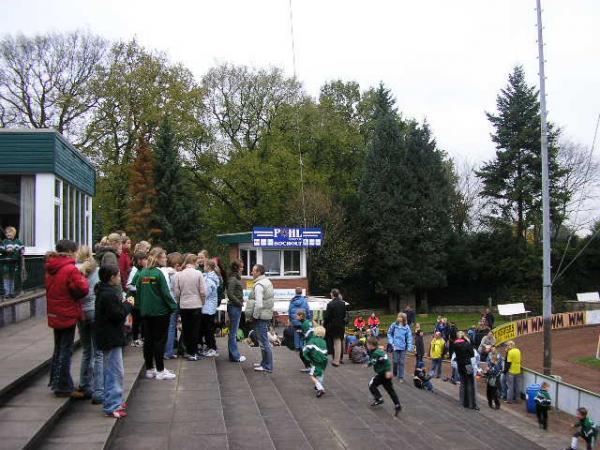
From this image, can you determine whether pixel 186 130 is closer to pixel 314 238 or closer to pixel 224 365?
pixel 314 238

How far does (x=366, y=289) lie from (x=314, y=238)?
1370 centimetres

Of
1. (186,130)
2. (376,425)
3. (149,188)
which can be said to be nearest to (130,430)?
(376,425)

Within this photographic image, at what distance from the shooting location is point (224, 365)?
12.3 metres

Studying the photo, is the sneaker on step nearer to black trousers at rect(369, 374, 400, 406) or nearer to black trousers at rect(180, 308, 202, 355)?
black trousers at rect(180, 308, 202, 355)

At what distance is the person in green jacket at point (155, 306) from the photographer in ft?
29.9

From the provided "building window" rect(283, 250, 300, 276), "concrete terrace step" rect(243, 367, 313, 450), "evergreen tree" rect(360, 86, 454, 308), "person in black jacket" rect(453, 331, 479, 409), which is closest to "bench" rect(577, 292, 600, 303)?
"evergreen tree" rect(360, 86, 454, 308)

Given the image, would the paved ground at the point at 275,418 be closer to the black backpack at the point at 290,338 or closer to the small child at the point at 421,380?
the small child at the point at 421,380

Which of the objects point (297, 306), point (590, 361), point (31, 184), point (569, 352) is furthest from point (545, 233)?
point (31, 184)

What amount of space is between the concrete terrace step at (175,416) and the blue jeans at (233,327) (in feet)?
4.24

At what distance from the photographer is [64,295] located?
7.45 metres

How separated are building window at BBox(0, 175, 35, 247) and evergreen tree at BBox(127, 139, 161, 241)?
69.4 feet

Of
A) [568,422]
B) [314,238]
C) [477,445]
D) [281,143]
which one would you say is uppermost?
[281,143]

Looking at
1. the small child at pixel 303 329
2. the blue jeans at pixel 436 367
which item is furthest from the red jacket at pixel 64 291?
the blue jeans at pixel 436 367

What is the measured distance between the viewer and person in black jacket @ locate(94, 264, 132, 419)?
7.25 m
